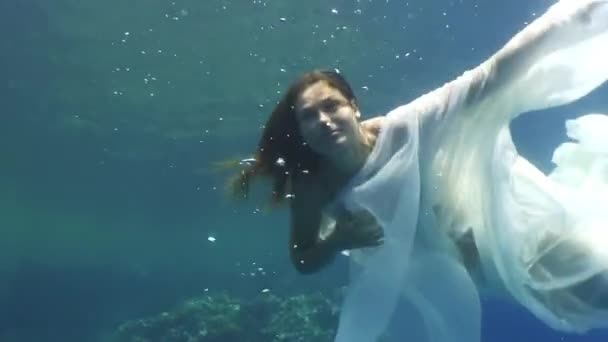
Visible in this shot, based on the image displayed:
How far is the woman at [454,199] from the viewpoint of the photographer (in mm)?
4250

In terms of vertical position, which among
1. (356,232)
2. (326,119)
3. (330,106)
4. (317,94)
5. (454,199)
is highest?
(317,94)

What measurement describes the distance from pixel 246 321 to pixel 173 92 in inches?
343

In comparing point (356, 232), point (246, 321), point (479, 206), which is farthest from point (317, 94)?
point (246, 321)

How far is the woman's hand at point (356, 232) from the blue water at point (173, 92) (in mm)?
726

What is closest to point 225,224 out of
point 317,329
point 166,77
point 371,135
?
point 166,77

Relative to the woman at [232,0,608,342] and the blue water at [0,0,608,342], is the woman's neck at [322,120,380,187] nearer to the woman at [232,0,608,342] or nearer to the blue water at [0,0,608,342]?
the woman at [232,0,608,342]

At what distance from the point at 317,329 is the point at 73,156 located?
19.5 metres

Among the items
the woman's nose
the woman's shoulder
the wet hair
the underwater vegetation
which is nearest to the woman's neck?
the woman's shoulder

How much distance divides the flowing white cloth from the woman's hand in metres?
0.07

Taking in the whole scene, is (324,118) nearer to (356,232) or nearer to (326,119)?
(326,119)

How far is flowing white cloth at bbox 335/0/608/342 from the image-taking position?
424 cm

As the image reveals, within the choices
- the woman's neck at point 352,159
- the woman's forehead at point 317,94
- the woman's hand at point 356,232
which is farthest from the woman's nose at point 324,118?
the woman's hand at point 356,232

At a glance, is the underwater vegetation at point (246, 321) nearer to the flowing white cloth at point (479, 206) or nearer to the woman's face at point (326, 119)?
the flowing white cloth at point (479, 206)

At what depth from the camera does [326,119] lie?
4.27 m
